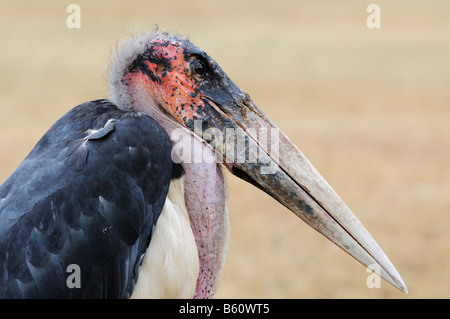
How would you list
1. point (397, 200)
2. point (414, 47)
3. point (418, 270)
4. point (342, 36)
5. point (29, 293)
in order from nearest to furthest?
1. point (29, 293)
2. point (418, 270)
3. point (397, 200)
4. point (414, 47)
5. point (342, 36)

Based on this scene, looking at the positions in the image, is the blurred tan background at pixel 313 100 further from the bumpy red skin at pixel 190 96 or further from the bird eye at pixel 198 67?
the bird eye at pixel 198 67

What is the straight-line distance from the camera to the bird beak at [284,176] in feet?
9.18

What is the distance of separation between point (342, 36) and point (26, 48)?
9768mm

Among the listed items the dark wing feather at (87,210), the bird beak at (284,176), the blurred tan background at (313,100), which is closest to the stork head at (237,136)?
the bird beak at (284,176)

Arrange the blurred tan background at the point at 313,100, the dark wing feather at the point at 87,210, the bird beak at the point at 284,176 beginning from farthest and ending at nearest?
the blurred tan background at the point at 313,100 → the bird beak at the point at 284,176 → the dark wing feather at the point at 87,210

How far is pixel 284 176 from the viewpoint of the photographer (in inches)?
111

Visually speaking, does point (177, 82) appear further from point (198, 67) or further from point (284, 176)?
point (284, 176)

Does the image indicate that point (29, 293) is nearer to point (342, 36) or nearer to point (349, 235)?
point (349, 235)

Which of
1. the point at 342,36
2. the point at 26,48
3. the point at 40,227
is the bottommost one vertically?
the point at 40,227

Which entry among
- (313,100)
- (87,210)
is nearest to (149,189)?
(87,210)

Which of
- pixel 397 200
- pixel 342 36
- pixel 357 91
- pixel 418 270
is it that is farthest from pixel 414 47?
pixel 418 270

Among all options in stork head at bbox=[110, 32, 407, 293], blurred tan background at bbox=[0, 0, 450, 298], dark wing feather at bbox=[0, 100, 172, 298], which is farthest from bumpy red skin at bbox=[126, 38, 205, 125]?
blurred tan background at bbox=[0, 0, 450, 298]

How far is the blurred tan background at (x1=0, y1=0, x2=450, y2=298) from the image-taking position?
288 inches

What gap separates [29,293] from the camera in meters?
2.43
